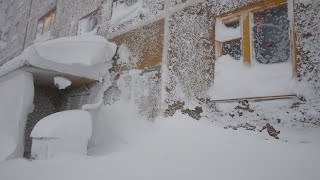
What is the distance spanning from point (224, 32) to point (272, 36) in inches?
27.1

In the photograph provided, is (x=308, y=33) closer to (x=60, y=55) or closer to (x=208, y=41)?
(x=208, y=41)

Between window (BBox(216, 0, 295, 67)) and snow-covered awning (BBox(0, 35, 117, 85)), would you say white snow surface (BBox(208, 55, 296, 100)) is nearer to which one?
window (BBox(216, 0, 295, 67))

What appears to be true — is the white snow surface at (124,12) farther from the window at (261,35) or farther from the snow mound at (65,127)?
the snow mound at (65,127)

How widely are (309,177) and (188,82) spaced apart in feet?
6.73

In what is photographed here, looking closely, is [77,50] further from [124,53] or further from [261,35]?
[261,35]

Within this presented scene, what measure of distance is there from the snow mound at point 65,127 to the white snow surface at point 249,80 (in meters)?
2.02

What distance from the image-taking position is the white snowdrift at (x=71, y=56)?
4.50 m

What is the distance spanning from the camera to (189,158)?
3256 mm

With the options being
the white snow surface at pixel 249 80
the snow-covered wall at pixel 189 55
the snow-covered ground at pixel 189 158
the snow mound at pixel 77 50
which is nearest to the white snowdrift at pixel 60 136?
the snow-covered ground at pixel 189 158

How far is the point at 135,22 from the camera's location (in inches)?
208

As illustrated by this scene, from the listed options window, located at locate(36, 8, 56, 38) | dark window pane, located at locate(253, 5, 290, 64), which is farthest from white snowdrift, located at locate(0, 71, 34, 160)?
window, located at locate(36, 8, 56, 38)

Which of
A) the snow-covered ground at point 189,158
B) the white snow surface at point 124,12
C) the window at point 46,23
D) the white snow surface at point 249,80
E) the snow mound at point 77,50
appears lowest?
the snow-covered ground at point 189,158

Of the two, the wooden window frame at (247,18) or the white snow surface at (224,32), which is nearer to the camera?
the wooden window frame at (247,18)

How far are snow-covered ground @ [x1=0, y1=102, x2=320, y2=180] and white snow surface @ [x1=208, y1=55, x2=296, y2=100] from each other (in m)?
0.44
